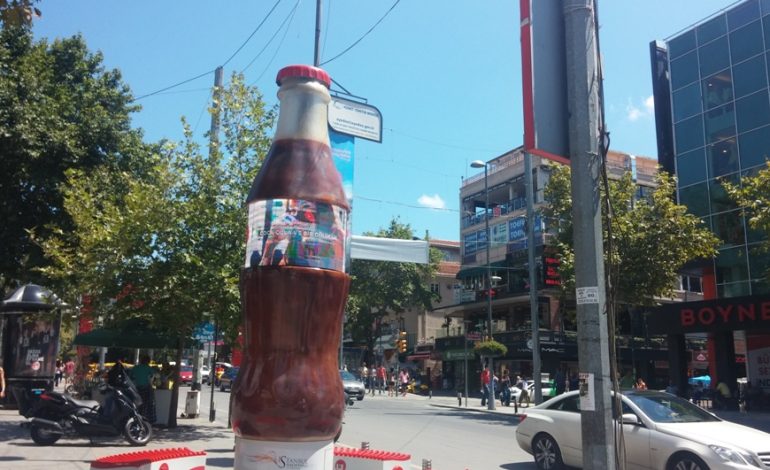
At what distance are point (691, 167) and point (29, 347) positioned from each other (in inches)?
1071

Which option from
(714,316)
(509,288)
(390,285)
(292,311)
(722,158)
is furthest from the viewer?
(390,285)

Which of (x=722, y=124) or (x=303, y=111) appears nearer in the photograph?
(x=303, y=111)

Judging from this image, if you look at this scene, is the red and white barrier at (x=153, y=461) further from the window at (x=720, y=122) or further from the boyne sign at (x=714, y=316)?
the window at (x=720, y=122)

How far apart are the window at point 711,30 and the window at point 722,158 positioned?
16.0 ft

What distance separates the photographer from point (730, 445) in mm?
8828

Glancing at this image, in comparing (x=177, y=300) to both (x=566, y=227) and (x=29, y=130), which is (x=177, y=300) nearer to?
(x=29, y=130)

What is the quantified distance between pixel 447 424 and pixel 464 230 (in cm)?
3333

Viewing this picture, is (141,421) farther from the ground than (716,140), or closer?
closer

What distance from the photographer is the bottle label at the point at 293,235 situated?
480 cm

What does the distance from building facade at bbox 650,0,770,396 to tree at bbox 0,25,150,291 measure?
23126mm

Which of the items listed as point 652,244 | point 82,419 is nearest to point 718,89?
point 652,244

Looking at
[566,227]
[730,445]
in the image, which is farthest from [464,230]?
[730,445]

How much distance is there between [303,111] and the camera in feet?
17.1

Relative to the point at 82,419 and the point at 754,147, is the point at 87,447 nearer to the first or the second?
the point at 82,419
